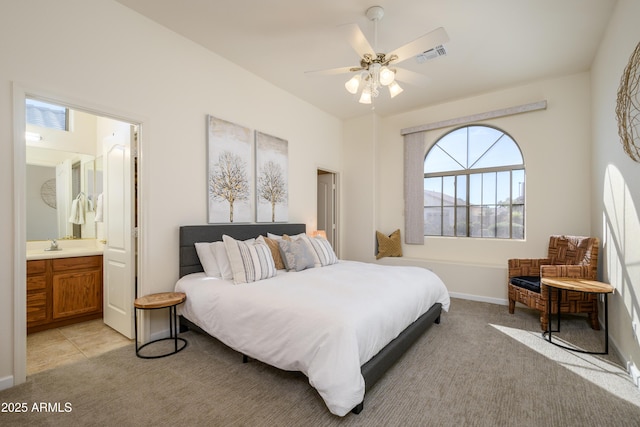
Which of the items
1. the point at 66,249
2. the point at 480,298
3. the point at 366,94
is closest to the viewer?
the point at 366,94

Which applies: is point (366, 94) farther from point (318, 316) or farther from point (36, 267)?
point (36, 267)

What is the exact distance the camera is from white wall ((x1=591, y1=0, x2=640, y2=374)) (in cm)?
217

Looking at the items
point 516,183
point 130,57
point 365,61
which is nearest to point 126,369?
point 130,57

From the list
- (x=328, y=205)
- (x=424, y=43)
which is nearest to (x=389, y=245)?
(x=328, y=205)

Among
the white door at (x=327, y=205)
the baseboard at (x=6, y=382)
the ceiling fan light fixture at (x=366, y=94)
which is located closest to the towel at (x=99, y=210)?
the baseboard at (x=6, y=382)

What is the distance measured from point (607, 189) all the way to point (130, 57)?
4757 millimetres

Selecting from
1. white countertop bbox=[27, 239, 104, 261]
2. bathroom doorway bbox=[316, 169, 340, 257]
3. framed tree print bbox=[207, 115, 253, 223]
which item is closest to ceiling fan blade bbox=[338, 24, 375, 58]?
framed tree print bbox=[207, 115, 253, 223]

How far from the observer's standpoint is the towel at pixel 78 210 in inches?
149

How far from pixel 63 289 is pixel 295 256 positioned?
2588 millimetres

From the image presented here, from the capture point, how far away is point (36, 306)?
301 centimetres

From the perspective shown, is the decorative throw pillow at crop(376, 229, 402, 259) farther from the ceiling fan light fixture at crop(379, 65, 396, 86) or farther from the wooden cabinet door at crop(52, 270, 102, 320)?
the wooden cabinet door at crop(52, 270, 102, 320)

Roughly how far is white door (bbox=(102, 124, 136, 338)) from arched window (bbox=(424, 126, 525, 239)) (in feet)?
14.2

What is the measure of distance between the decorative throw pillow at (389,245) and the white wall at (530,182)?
127 mm

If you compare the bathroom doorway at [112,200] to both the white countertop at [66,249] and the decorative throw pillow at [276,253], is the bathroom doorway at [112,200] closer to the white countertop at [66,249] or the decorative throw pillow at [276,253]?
the white countertop at [66,249]
